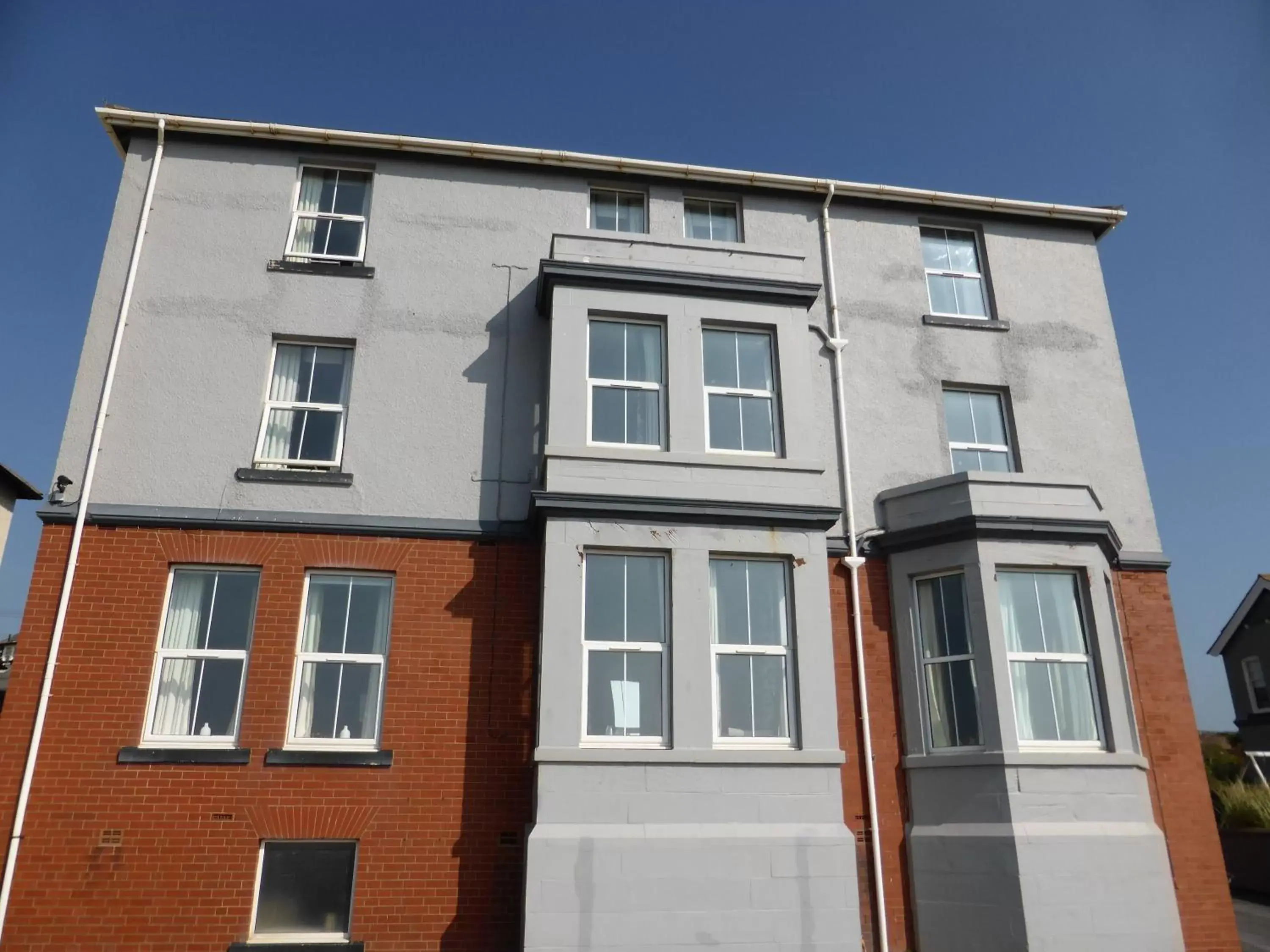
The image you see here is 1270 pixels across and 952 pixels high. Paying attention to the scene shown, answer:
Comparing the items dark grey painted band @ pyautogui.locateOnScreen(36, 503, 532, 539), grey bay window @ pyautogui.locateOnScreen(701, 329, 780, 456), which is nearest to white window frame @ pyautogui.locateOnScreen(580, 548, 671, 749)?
dark grey painted band @ pyautogui.locateOnScreen(36, 503, 532, 539)

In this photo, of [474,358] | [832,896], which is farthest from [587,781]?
[474,358]

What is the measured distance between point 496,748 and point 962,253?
9524mm

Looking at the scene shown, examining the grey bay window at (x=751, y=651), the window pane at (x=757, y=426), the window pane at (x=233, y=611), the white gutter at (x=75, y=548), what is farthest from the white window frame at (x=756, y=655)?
the white gutter at (x=75, y=548)

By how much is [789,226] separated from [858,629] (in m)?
5.75

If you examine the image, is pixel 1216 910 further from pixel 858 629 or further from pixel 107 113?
pixel 107 113

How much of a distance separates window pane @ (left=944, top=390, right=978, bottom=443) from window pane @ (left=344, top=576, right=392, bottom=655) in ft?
24.1

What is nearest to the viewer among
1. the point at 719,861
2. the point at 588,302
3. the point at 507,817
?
the point at 719,861

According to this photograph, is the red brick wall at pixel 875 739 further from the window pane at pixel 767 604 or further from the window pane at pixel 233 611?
the window pane at pixel 233 611

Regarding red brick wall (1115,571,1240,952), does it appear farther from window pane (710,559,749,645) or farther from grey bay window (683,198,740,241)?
grey bay window (683,198,740,241)

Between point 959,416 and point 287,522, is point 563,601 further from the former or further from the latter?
point 959,416

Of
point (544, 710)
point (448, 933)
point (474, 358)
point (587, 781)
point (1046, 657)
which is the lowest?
point (448, 933)

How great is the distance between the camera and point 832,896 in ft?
30.8

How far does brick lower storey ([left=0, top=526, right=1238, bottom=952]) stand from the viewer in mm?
9359

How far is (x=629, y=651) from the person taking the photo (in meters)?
10.1
